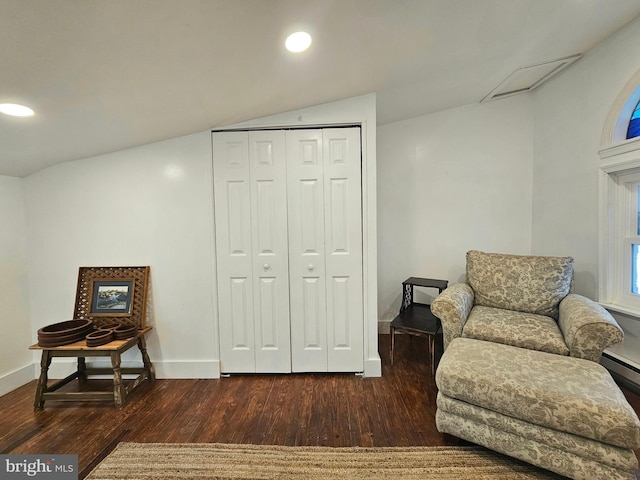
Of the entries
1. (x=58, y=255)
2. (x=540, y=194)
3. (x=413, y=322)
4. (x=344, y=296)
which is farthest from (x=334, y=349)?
(x=540, y=194)

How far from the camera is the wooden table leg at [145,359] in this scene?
2.13 m

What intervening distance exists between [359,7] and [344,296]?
1779 mm

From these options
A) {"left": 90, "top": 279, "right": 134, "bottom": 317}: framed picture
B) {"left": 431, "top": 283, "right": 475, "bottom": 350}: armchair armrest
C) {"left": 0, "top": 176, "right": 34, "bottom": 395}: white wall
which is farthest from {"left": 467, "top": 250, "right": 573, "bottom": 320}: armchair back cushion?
{"left": 0, "top": 176, "right": 34, "bottom": 395}: white wall

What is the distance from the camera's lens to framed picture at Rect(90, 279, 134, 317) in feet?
7.13

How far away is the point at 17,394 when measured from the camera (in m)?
2.05

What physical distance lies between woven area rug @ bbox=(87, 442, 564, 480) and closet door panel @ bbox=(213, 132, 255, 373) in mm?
748

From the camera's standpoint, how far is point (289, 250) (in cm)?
217

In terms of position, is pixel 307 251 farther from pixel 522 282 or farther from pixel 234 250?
pixel 522 282

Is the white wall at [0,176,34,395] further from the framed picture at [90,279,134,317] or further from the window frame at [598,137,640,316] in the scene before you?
the window frame at [598,137,640,316]

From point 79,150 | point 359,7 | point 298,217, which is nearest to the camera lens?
point 359,7

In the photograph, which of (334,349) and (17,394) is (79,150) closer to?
(17,394)

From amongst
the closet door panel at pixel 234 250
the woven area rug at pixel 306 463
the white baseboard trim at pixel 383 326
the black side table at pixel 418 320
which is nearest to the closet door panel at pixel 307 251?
the closet door panel at pixel 234 250

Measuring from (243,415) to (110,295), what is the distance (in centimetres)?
142

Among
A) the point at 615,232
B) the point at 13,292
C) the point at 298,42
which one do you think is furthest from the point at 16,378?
the point at 615,232
